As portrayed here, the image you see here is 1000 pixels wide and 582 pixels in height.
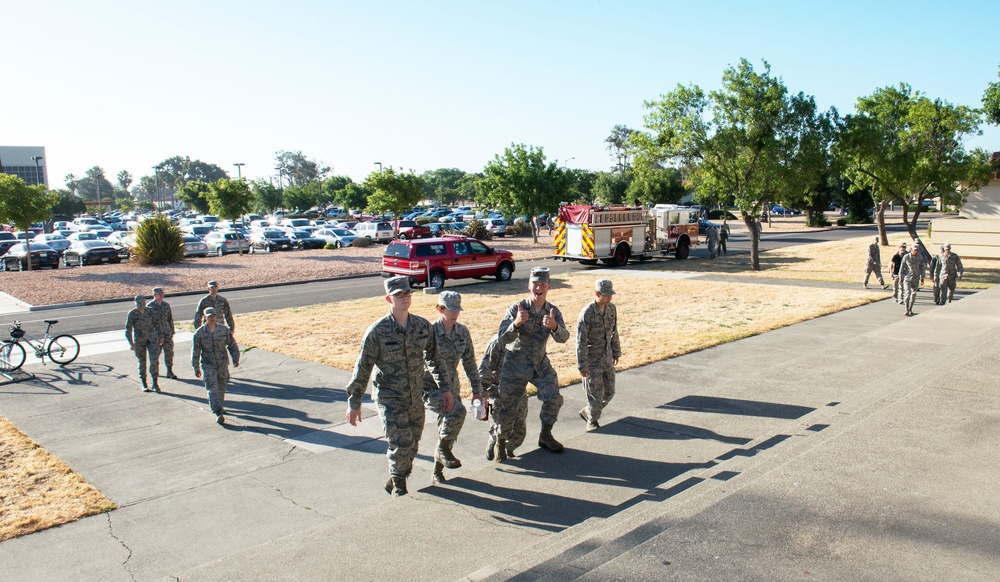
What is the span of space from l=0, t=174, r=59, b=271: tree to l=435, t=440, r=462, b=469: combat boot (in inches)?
1145

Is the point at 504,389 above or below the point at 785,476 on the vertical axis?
above

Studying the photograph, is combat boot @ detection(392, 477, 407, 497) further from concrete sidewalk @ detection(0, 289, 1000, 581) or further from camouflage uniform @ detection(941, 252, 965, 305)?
camouflage uniform @ detection(941, 252, 965, 305)

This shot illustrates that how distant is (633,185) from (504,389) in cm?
6270

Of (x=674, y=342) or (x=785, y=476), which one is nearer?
(x=785, y=476)

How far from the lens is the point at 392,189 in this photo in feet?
143

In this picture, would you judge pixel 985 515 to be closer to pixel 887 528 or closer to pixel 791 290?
pixel 887 528

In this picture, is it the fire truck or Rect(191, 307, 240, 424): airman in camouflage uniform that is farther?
the fire truck

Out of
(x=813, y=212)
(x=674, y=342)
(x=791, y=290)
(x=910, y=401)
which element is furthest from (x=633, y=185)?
(x=910, y=401)

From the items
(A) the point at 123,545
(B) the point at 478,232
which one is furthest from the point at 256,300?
(B) the point at 478,232

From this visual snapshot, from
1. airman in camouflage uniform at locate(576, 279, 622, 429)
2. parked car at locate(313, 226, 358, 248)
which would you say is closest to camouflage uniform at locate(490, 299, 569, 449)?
airman in camouflage uniform at locate(576, 279, 622, 429)

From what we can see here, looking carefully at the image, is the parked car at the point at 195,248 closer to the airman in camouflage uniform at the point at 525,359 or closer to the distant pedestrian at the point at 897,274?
the distant pedestrian at the point at 897,274

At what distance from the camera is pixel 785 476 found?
21.5ft

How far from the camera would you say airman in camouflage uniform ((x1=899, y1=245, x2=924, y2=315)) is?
649 inches

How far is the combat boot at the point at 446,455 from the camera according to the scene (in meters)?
6.86
